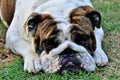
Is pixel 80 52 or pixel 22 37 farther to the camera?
pixel 22 37

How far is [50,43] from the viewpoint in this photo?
3852mm

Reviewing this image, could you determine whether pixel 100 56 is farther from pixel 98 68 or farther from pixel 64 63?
pixel 64 63

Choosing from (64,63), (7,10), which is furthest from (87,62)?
(7,10)

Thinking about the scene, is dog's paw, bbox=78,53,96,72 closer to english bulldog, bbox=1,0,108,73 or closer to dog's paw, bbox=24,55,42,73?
english bulldog, bbox=1,0,108,73

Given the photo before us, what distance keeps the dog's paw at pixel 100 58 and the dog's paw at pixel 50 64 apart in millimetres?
448

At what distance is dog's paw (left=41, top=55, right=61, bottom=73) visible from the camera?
3.81 m

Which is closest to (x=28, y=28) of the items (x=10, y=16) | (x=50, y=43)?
(x=50, y=43)

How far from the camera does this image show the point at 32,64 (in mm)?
3982

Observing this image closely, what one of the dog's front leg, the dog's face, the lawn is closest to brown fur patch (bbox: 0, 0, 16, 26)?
the lawn

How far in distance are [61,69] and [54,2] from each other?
72 centimetres

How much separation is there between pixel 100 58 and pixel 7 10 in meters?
1.44

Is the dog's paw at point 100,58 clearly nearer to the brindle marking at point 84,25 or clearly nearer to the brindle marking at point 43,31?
the brindle marking at point 84,25

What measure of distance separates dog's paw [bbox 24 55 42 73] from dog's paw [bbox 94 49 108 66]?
55cm

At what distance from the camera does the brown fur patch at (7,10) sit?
486 cm
